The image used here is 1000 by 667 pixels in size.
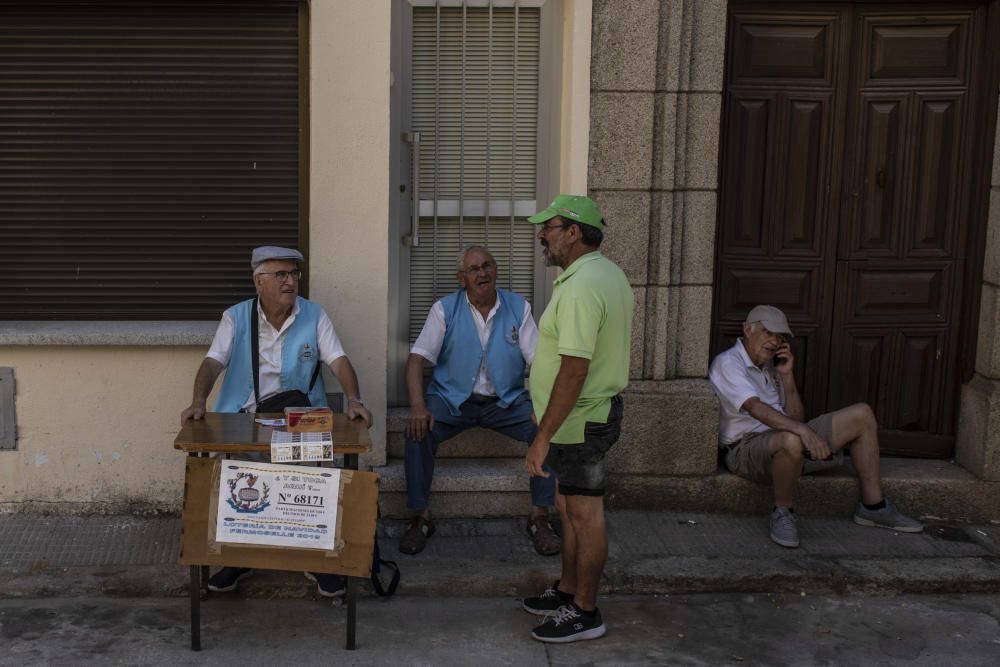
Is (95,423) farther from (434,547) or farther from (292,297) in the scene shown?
(434,547)

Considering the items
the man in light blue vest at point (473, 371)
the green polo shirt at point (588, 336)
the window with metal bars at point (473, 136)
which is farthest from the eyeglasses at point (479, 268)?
the green polo shirt at point (588, 336)

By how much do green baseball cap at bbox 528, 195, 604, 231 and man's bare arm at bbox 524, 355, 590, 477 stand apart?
58 centimetres

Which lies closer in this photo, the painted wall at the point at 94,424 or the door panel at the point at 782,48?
the painted wall at the point at 94,424

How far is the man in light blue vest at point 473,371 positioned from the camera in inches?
238

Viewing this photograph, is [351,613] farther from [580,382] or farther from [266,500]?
[580,382]

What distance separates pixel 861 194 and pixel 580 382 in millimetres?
2628

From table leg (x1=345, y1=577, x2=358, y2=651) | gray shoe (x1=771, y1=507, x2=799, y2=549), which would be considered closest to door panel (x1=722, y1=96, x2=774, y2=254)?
gray shoe (x1=771, y1=507, x2=799, y2=549)

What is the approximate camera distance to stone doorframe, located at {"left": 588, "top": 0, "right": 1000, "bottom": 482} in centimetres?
613

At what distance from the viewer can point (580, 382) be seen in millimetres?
4742

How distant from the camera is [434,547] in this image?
19.7ft

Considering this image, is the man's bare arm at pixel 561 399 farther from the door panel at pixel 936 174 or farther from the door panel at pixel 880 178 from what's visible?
the door panel at pixel 936 174

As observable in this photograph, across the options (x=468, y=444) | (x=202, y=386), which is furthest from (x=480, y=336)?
(x=202, y=386)

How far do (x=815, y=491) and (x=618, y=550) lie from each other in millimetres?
1185

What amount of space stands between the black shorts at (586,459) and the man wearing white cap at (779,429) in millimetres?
1407
